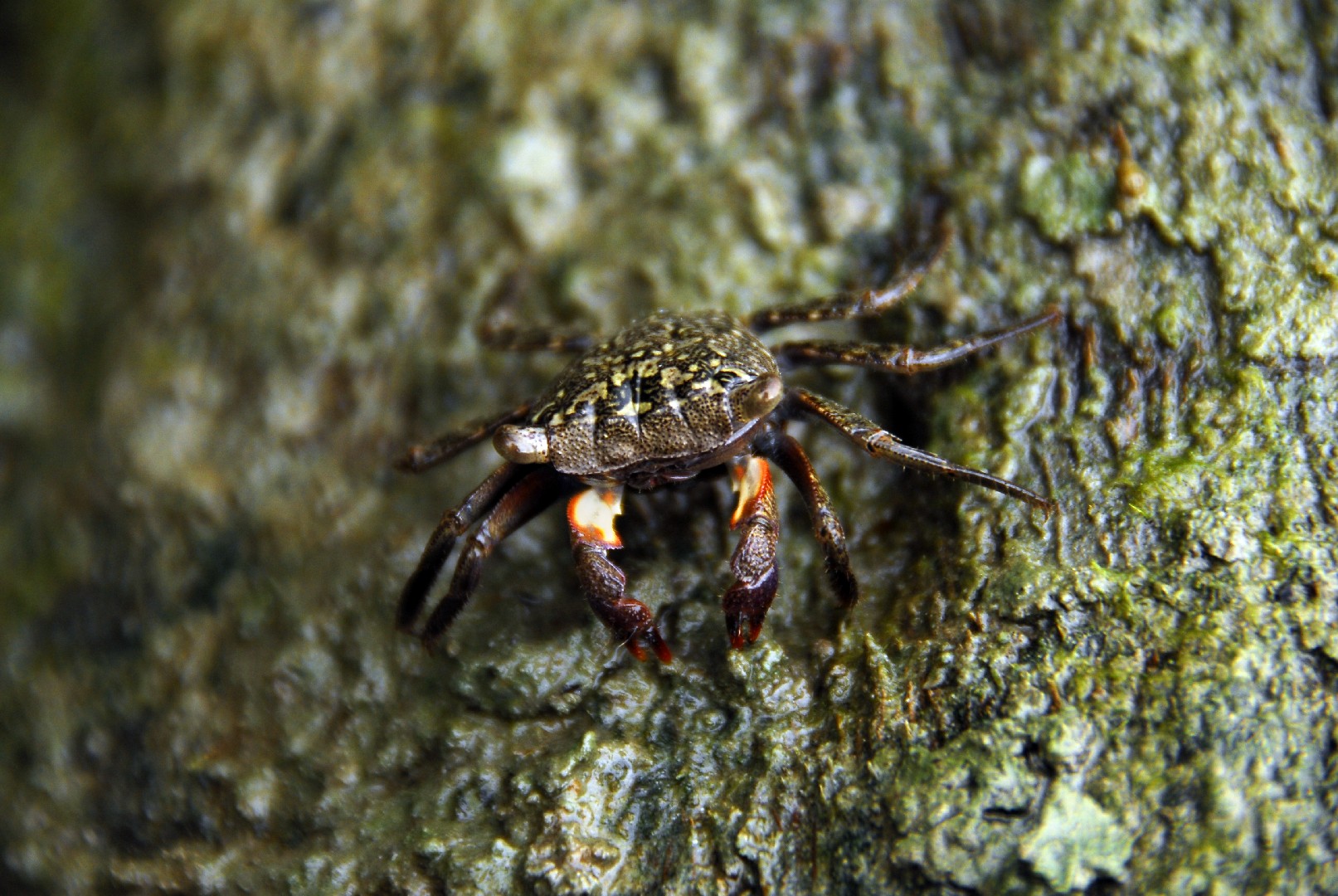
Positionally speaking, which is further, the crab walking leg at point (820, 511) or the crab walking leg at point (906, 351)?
the crab walking leg at point (906, 351)

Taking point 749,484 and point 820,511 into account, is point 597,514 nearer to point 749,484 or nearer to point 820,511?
point 749,484

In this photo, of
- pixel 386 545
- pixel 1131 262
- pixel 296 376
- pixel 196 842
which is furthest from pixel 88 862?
pixel 1131 262

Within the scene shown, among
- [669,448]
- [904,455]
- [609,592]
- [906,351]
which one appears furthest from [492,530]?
[906,351]

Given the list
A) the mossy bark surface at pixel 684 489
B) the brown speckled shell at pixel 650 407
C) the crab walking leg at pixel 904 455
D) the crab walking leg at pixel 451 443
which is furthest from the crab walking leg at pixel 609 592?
the crab walking leg at pixel 904 455

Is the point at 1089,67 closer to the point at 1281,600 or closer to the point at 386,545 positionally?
the point at 1281,600

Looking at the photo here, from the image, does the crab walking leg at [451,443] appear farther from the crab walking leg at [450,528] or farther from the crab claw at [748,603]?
the crab claw at [748,603]

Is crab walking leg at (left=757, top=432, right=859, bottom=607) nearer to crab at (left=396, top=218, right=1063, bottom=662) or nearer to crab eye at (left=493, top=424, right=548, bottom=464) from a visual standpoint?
crab at (left=396, top=218, right=1063, bottom=662)
